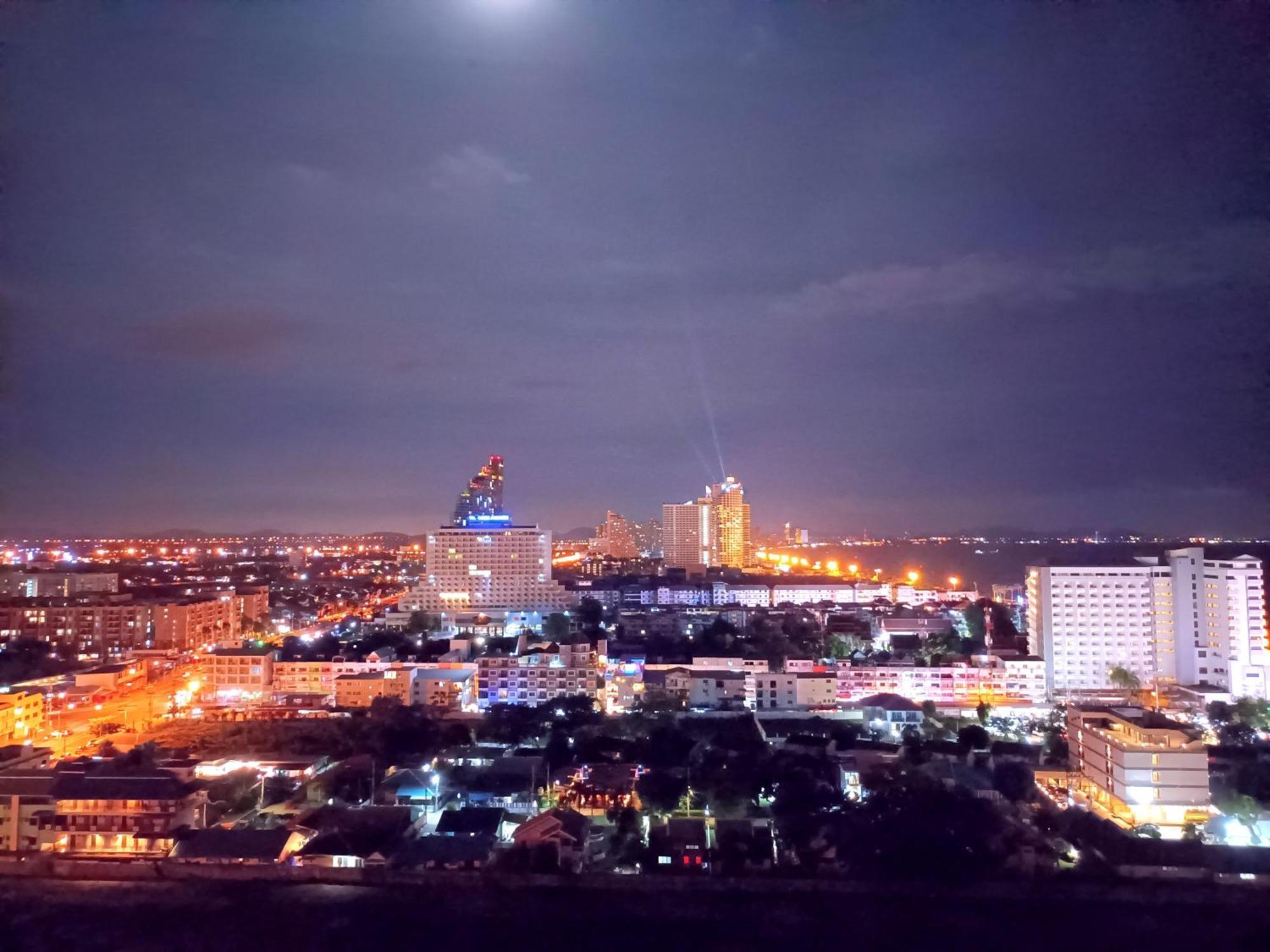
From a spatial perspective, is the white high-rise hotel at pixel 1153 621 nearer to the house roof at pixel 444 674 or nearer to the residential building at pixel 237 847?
the house roof at pixel 444 674

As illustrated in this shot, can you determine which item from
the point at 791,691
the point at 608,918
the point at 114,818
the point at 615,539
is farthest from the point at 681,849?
the point at 615,539

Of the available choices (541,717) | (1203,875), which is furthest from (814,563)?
(1203,875)

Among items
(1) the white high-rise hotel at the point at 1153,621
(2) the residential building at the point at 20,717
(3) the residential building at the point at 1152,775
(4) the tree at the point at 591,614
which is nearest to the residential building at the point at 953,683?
(1) the white high-rise hotel at the point at 1153,621

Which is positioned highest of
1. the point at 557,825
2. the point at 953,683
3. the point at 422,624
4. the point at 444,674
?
the point at 422,624

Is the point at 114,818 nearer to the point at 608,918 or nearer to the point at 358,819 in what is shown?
the point at 358,819

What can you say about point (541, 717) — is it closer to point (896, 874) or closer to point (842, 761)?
point (842, 761)

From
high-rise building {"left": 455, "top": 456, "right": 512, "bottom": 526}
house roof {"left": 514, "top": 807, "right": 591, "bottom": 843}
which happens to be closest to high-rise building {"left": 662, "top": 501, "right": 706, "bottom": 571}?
high-rise building {"left": 455, "top": 456, "right": 512, "bottom": 526}
